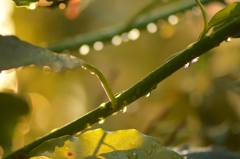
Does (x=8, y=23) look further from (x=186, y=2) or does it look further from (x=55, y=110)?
(x=186, y=2)

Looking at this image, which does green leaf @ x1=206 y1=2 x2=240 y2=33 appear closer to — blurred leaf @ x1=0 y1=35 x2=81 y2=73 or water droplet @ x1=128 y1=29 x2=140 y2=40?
blurred leaf @ x1=0 y1=35 x2=81 y2=73

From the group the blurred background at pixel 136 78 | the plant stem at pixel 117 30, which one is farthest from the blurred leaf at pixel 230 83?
the plant stem at pixel 117 30

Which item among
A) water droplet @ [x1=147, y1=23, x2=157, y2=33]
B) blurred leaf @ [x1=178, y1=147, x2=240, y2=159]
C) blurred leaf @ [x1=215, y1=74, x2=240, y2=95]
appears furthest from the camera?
water droplet @ [x1=147, y1=23, x2=157, y2=33]

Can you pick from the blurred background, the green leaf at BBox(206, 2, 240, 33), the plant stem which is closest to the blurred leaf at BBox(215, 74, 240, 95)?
the blurred background

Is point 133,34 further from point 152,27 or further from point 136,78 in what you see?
point 136,78

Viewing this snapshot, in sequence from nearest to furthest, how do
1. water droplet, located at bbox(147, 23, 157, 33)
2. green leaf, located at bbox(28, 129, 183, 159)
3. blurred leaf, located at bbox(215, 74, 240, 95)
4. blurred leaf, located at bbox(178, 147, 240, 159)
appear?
green leaf, located at bbox(28, 129, 183, 159) → blurred leaf, located at bbox(178, 147, 240, 159) → blurred leaf, located at bbox(215, 74, 240, 95) → water droplet, located at bbox(147, 23, 157, 33)

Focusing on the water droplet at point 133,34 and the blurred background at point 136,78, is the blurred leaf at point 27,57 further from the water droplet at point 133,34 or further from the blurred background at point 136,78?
the water droplet at point 133,34

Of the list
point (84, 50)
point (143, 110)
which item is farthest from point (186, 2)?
point (143, 110)
